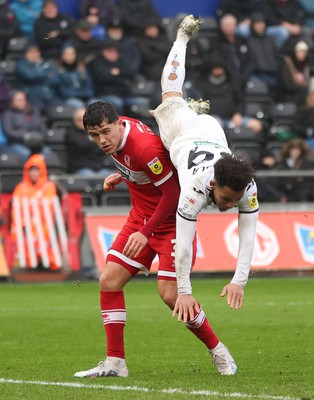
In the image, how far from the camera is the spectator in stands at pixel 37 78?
21141 millimetres

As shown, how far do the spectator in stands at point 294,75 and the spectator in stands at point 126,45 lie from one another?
9.77ft

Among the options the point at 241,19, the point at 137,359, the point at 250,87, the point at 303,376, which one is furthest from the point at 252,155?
the point at 303,376

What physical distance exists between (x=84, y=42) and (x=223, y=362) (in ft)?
46.7

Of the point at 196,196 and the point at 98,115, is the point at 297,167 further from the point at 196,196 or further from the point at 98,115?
the point at 196,196

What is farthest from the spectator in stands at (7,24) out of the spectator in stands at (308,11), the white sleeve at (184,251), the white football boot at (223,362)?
the white sleeve at (184,251)

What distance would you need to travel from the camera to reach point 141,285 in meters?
17.8

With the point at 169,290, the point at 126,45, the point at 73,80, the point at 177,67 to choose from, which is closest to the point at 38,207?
the point at 73,80

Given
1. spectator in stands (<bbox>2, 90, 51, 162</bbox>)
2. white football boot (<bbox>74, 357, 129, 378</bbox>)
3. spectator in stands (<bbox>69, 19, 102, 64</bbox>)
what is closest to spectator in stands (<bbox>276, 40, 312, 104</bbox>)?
spectator in stands (<bbox>69, 19, 102, 64</bbox>)

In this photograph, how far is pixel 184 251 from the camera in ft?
25.4

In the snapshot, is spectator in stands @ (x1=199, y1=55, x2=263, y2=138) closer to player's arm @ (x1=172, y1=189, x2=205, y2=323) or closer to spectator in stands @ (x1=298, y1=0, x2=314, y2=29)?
spectator in stands @ (x1=298, y1=0, x2=314, y2=29)

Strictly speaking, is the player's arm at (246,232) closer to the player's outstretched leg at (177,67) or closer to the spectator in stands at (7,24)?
the player's outstretched leg at (177,67)

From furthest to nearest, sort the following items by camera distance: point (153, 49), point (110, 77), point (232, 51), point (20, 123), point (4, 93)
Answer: point (153, 49) < point (232, 51) < point (110, 77) < point (4, 93) < point (20, 123)

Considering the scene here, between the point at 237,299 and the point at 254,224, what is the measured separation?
62cm

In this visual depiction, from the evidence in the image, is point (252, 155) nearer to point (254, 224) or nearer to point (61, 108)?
point (61, 108)
